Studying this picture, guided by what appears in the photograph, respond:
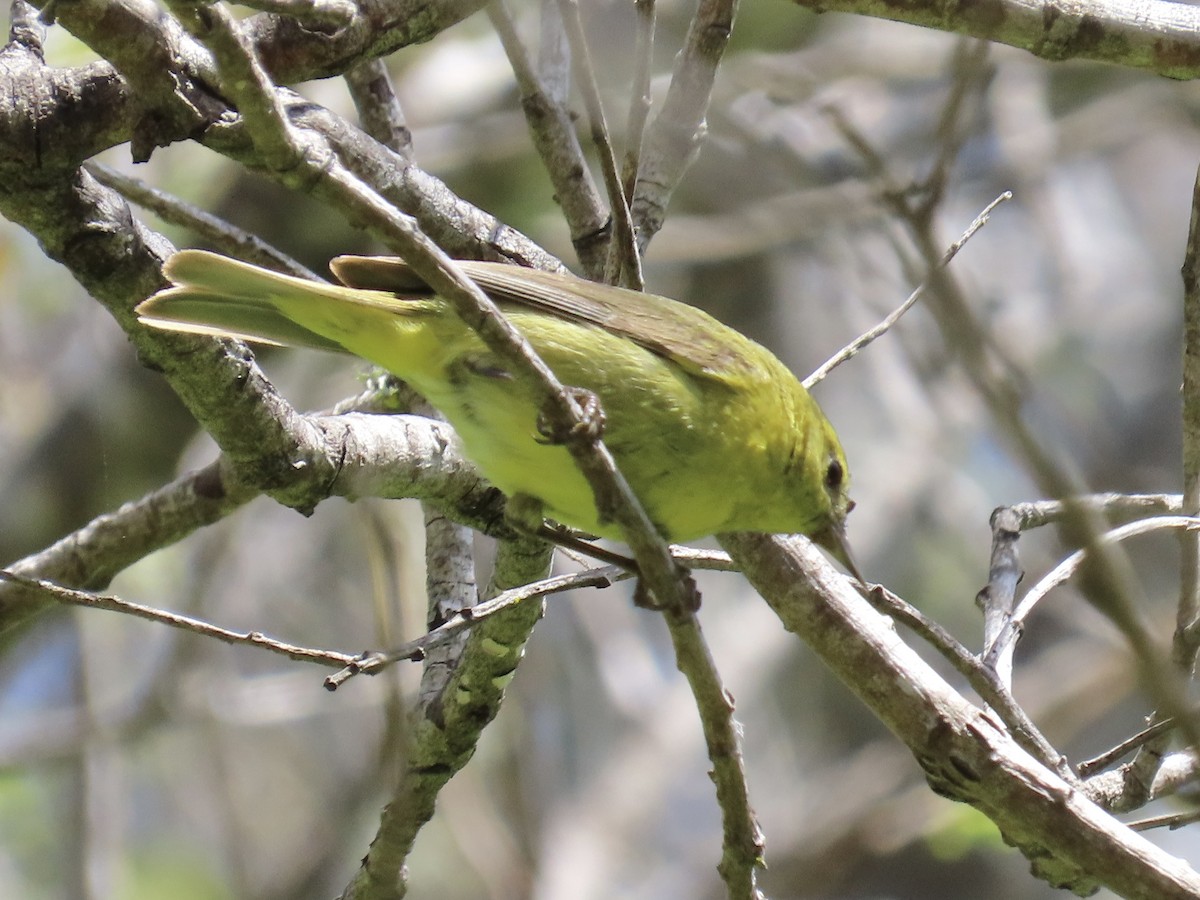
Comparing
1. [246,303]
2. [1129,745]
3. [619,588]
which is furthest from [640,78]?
[619,588]

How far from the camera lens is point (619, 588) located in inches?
406

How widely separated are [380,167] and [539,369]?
157cm

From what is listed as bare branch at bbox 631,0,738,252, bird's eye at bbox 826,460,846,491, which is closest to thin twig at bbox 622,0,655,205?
bare branch at bbox 631,0,738,252

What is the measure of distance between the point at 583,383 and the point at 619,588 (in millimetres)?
7304

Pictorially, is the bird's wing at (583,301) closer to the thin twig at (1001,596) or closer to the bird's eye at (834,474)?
the bird's eye at (834,474)

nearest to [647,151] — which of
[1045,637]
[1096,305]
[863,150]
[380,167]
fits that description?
[380,167]

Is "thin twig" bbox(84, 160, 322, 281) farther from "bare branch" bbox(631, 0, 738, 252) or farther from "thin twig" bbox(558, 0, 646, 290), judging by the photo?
"bare branch" bbox(631, 0, 738, 252)

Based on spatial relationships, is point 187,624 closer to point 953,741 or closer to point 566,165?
point 953,741

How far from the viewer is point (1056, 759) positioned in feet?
9.66

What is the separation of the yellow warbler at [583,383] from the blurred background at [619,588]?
1.82 metres

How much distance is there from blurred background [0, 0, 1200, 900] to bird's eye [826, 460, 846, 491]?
204 cm

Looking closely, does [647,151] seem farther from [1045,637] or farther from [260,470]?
[1045,637]

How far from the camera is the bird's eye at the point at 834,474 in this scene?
3.45 m

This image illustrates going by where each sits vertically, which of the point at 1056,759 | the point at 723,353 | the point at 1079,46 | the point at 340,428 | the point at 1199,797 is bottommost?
the point at 1199,797
